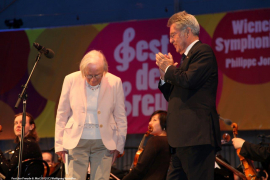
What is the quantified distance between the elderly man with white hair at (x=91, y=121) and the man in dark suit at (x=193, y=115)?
684 mm

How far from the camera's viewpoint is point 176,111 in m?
2.33

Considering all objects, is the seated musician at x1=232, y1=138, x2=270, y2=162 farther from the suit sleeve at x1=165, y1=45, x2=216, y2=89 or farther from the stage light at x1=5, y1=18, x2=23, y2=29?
the stage light at x1=5, y1=18, x2=23, y2=29

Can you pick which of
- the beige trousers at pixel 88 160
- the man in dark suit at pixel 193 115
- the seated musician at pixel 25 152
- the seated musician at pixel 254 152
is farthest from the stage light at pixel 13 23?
the man in dark suit at pixel 193 115

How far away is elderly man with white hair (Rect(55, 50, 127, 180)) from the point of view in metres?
2.83

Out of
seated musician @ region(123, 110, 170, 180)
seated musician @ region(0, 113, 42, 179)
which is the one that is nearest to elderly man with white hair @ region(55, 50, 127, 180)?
seated musician @ region(123, 110, 170, 180)

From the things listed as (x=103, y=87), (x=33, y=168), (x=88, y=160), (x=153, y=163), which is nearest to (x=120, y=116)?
(x=103, y=87)

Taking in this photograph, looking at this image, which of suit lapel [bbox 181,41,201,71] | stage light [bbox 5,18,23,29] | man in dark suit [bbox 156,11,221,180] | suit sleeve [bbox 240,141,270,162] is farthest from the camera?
stage light [bbox 5,18,23,29]

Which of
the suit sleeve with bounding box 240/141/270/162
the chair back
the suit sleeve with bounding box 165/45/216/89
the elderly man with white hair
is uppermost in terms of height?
the suit sleeve with bounding box 165/45/216/89

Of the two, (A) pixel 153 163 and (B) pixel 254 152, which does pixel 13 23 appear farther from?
(B) pixel 254 152

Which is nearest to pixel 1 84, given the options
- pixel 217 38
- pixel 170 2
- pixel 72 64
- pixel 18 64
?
pixel 18 64

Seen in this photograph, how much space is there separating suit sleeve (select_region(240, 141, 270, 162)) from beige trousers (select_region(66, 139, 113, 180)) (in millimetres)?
1414

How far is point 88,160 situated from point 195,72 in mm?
1152

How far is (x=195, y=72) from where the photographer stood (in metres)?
2.25

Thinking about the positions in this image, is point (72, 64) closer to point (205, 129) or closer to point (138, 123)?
point (138, 123)
